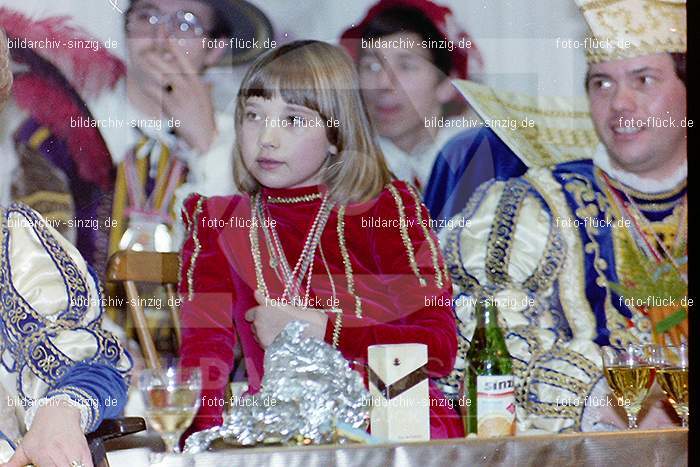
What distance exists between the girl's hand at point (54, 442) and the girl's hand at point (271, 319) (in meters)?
0.69

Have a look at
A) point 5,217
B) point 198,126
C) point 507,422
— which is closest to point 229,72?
point 198,126

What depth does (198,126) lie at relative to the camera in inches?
95.1

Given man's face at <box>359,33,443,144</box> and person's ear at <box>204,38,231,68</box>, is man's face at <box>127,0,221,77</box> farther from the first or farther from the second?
man's face at <box>359,33,443,144</box>

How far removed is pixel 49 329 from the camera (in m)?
1.82

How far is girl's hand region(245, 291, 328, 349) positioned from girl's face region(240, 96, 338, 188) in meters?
0.26

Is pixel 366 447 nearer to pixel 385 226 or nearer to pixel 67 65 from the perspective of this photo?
pixel 385 226

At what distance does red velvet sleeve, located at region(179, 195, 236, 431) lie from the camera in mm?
2299

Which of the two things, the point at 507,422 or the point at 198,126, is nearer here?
the point at 507,422

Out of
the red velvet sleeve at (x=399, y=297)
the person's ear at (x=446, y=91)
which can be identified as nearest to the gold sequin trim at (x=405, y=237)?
the red velvet sleeve at (x=399, y=297)

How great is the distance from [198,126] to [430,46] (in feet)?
1.85

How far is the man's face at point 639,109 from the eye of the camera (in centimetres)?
262

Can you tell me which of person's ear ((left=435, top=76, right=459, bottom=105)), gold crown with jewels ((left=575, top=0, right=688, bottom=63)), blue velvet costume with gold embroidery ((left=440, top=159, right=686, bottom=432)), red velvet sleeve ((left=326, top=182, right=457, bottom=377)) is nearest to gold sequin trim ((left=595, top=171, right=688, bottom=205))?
blue velvet costume with gold embroidery ((left=440, top=159, right=686, bottom=432))

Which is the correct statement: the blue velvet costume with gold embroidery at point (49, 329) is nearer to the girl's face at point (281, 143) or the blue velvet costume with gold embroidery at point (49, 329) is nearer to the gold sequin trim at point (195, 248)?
the gold sequin trim at point (195, 248)

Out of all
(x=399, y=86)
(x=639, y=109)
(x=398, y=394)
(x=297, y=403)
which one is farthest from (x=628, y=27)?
(x=297, y=403)
